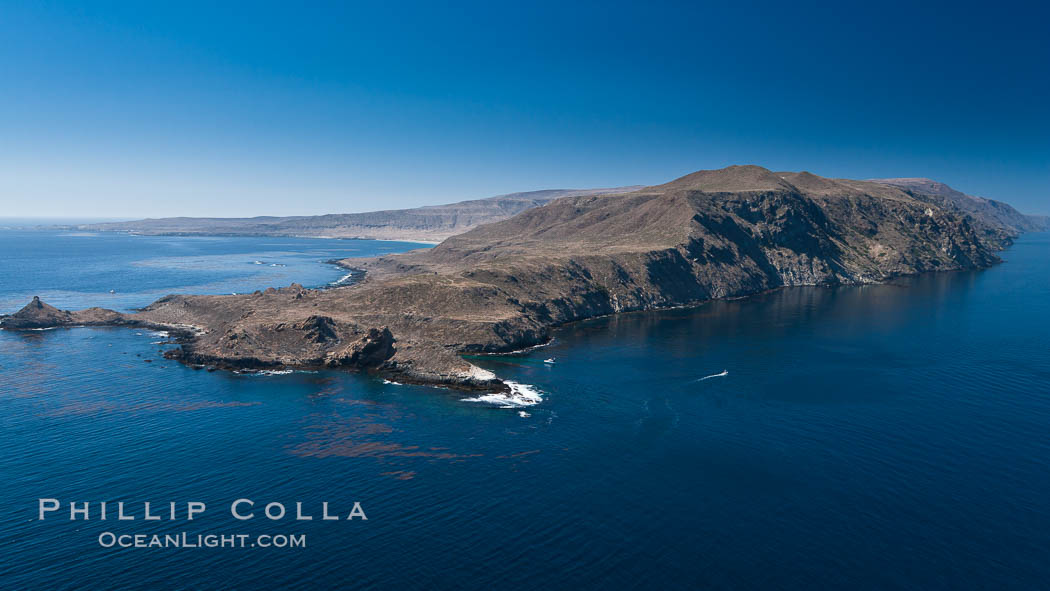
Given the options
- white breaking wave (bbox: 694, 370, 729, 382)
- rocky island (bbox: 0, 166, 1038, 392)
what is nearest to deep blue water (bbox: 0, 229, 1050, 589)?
white breaking wave (bbox: 694, 370, 729, 382)

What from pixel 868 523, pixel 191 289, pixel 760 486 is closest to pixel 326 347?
pixel 760 486

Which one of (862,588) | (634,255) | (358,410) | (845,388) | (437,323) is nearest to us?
(862,588)

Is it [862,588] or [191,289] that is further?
[191,289]

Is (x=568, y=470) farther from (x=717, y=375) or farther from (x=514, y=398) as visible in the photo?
(x=717, y=375)

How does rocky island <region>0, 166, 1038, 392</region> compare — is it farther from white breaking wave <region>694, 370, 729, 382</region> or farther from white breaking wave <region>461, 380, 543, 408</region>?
white breaking wave <region>694, 370, 729, 382</region>

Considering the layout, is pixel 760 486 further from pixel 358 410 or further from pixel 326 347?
pixel 326 347

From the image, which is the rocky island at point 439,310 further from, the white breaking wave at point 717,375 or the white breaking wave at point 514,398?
the white breaking wave at point 717,375
